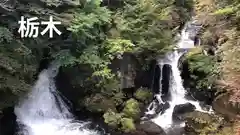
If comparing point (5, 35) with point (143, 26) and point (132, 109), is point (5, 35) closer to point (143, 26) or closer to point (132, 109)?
point (132, 109)

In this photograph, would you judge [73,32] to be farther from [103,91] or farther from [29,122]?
[29,122]

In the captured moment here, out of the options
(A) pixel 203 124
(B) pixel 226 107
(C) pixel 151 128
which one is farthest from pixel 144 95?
(B) pixel 226 107

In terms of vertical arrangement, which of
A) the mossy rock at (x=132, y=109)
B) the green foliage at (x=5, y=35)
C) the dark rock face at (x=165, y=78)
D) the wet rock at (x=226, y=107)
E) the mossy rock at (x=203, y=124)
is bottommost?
the mossy rock at (x=203, y=124)

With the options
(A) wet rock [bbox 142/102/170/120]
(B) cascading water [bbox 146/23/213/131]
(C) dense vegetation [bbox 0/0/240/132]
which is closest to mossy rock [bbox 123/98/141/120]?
(C) dense vegetation [bbox 0/0/240/132]

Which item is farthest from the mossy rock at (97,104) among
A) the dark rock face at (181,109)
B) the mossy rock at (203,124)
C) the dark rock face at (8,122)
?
the mossy rock at (203,124)

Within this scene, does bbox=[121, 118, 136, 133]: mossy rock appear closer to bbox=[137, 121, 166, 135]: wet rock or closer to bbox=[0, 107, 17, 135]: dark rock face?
bbox=[137, 121, 166, 135]: wet rock

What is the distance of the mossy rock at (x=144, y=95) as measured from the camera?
12.3 m

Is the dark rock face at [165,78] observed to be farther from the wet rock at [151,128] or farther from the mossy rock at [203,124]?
the wet rock at [151,128]

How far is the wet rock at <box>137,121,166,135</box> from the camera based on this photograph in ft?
35.3

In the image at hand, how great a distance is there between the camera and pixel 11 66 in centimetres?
924

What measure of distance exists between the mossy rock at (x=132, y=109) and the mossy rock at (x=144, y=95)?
56 cm

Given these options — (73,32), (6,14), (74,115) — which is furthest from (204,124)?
(6,14)

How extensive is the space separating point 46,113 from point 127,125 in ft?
9.20

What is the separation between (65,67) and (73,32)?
1284mm
